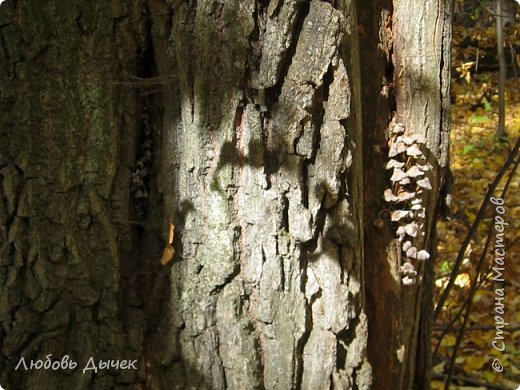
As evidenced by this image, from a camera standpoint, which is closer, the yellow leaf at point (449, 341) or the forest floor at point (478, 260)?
the forest floor at point (478, 260)

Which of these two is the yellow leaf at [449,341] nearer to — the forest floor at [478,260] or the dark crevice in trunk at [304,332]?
the forest floor at [478,260]

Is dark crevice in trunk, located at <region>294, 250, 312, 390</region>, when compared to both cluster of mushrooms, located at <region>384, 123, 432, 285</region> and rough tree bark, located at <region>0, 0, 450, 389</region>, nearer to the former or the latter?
rough tree bark, located at <region>0, 0, 450, 389</region>

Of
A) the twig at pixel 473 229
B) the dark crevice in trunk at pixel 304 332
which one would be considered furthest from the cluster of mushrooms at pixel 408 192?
the twig at pixel 473 229

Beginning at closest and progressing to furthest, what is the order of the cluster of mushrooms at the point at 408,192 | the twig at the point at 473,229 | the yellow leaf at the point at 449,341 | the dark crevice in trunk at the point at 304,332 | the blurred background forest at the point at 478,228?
the dark crevice in trunk at the point at 304,332
the cluster of mushrooms at the point at 408,192
the twig at the point at 473,229
the blurred background forest at the point at 478,228
the yellow leaf at the point at 449,341

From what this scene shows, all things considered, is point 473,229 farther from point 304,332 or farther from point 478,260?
point 304,332

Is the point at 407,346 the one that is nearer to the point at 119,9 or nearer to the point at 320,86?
the point at 320,86

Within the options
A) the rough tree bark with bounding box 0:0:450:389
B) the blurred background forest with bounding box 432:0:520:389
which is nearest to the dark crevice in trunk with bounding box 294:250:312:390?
the rough tree bark with bounding box 0:0:450:389
